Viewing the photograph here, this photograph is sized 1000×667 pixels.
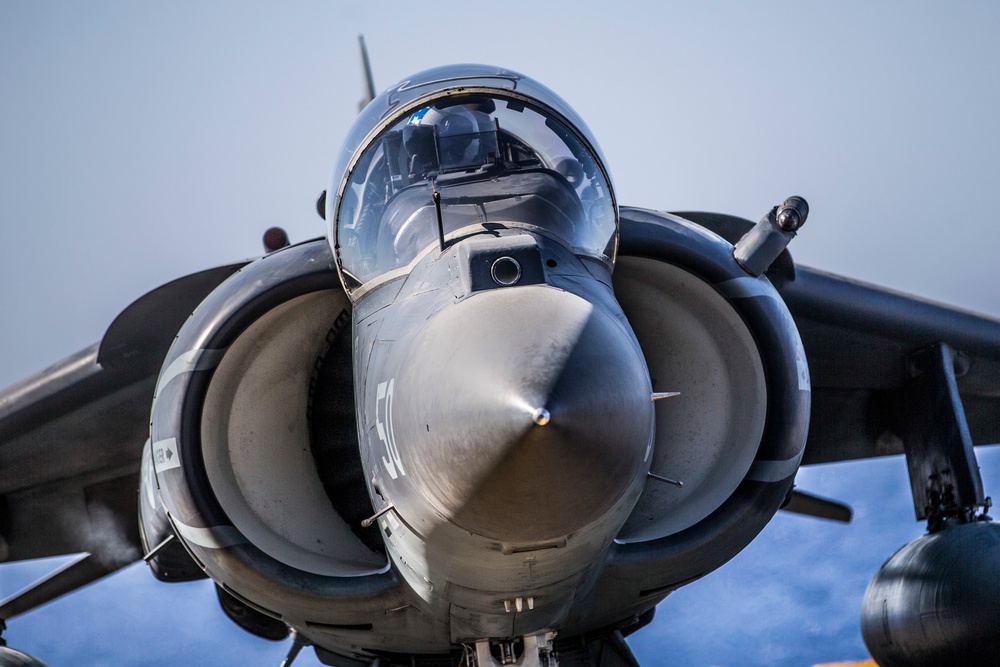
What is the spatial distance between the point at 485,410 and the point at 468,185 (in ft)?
4.24

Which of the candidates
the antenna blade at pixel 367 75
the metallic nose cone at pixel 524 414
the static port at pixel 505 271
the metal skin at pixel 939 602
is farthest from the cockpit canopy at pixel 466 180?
the antenna blade at pixel 367 75

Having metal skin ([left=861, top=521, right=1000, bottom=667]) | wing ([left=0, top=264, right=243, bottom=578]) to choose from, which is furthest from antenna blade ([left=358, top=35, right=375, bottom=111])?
metal skin ([left=861, top=521, right=1000, bottom=667])

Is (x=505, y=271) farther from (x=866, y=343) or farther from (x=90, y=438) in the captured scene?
(x=90, y=438)

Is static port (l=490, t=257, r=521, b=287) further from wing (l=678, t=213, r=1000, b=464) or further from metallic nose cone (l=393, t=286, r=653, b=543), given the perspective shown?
wing (l=678, t=213, r=1000, b=464)

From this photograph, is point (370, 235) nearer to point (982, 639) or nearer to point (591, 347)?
point (591, 347)

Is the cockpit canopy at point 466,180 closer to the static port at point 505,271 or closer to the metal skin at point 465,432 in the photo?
the metal skin at point 465,432

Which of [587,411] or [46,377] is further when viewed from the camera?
[46,377]

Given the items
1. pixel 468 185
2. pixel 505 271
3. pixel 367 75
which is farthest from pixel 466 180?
pixel 367 75

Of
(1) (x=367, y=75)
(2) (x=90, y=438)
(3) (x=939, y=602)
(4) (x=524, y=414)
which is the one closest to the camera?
(4) (x=524, y=414)

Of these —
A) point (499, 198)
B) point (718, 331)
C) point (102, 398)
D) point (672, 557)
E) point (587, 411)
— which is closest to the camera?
point (587, 411)

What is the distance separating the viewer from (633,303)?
4105 millimetres

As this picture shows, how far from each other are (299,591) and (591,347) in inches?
65.2

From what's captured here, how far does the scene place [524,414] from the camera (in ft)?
7.54

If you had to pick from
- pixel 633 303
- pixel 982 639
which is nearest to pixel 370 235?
pixel 633 303
